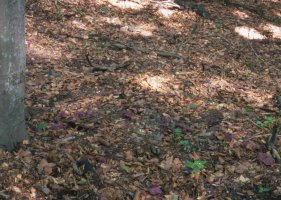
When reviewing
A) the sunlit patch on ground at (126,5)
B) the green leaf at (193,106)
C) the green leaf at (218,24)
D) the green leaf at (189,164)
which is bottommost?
the green leaf at (189,164)

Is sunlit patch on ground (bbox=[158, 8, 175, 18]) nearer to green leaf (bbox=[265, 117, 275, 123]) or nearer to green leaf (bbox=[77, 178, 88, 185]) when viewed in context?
green leaf (bbox=[265, 117, 275, 123])

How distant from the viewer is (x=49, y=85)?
6.91m

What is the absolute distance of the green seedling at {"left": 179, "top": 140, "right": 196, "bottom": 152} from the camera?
549 centimetres

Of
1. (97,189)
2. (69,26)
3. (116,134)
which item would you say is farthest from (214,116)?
(69,26)

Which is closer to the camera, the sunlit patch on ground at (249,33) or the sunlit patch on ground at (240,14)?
the sunlit patch on ground at (249,33)

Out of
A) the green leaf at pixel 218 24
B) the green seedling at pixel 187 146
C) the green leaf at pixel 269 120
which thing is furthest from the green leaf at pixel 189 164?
the green leaf at pixel 218 24

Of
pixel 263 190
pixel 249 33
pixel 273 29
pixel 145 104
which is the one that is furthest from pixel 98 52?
pixel 273 29

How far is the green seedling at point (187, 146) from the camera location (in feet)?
18.0

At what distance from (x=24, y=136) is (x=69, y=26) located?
5.05 metres

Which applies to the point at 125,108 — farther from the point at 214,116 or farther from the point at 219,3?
the point at 219,3

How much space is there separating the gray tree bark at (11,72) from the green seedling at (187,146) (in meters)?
2.20

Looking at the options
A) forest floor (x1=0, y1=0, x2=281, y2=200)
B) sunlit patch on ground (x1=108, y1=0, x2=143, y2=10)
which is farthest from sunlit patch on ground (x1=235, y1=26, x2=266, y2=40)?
sunlit patch on ground (x1=108, y1=0, x2=143, y2=10)

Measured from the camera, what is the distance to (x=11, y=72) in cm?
413

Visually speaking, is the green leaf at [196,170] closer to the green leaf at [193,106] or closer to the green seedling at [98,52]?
the green leaf at [193,106]
